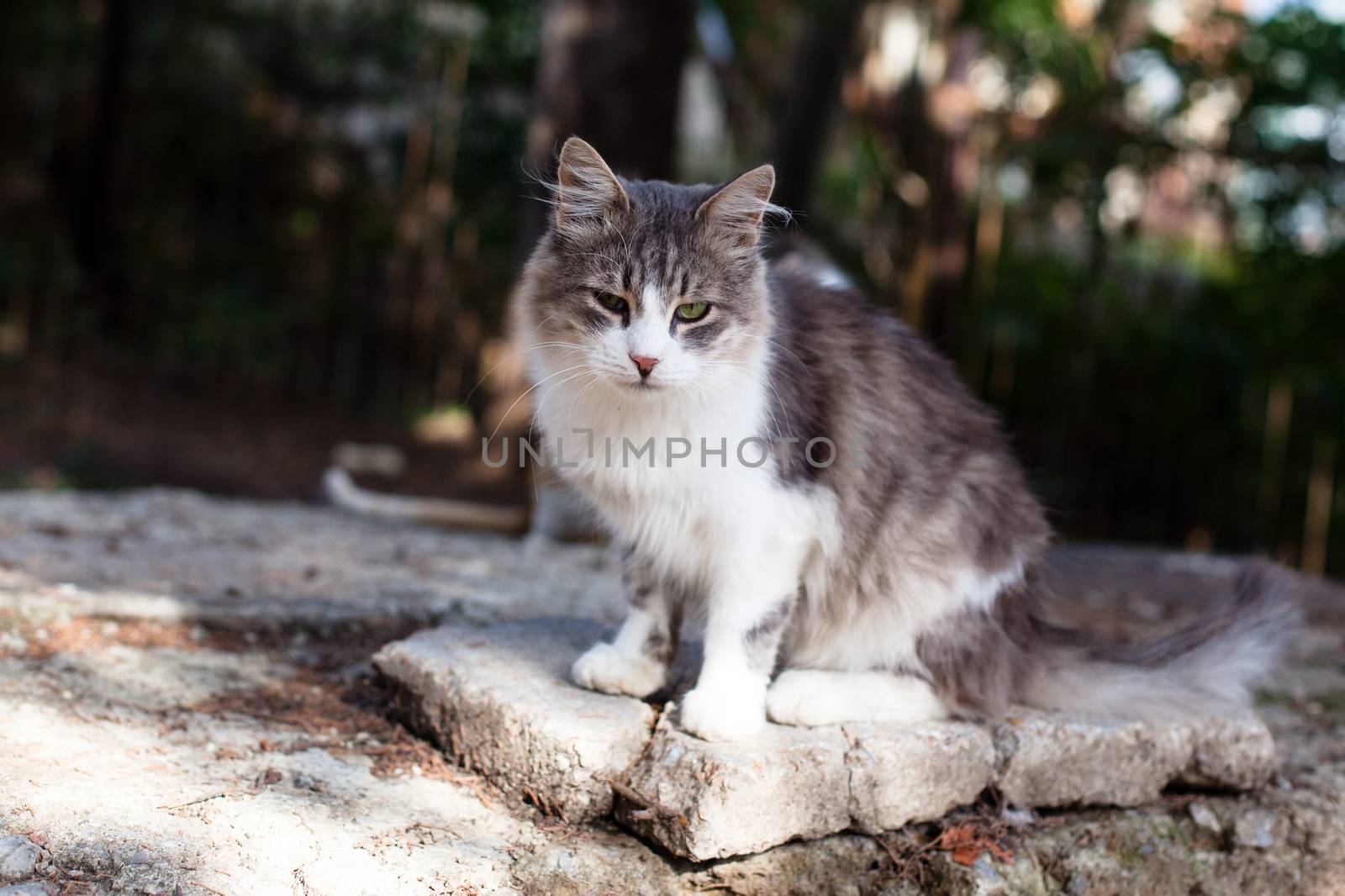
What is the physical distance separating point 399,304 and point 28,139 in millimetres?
2966

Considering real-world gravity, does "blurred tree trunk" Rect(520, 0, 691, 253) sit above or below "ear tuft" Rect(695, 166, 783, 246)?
above

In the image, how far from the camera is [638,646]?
2.79 metres

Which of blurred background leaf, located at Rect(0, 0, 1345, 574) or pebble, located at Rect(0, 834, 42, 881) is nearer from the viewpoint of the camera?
pebble, located at Rect(0, 834, 42, 881)

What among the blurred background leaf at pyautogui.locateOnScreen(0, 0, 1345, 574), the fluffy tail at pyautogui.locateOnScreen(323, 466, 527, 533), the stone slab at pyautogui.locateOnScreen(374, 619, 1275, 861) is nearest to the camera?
the stone slab at pyautogui.locateOnScreen(374, 619, 1275, 861)

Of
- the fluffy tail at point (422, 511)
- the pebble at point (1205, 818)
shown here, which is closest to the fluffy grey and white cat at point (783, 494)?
the pebble at point (1205, 818)

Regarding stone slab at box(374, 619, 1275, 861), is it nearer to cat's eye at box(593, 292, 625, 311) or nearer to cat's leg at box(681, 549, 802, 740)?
cat's leg at box(681, 549, 802, 740)

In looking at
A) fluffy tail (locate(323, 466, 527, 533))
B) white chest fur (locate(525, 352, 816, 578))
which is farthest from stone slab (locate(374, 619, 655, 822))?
fluffy tail (locate(323, 466, 527, 533))

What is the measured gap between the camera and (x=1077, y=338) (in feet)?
24.2

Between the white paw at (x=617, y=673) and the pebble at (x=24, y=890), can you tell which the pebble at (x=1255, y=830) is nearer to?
the white paw at (x=617, y=673)

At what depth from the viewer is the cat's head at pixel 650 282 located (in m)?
2.48

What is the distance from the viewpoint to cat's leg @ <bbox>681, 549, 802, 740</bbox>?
251cm

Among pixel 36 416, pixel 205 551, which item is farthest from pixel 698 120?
pixel 205 551

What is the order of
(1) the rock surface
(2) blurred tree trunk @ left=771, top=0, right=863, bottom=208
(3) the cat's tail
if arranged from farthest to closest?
(2) blurred tree trunk @ left=771, top=0, right=863, bottom=208 → (3) the cat's tail → (1) the rock surface

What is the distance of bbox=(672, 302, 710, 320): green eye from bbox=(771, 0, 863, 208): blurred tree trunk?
5148 millimetres
